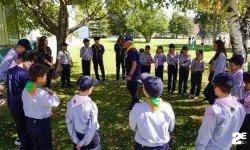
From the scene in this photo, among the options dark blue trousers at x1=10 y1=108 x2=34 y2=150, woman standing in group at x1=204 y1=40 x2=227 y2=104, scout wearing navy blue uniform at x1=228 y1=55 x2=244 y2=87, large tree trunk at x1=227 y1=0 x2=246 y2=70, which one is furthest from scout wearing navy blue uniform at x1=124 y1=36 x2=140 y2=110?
dark blue trousers at x1=10 y1=108 x2=34 y2=150

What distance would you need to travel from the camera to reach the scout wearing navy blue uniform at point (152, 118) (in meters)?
2.65

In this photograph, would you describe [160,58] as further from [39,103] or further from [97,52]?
[39,103]

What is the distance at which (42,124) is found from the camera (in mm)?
3410

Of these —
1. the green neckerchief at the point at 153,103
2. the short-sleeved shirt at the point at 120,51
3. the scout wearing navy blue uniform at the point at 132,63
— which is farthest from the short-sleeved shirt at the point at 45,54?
the green neckerchief at the point at 153,103

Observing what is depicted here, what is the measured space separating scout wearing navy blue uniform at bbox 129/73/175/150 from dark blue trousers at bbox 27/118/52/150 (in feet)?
4.68

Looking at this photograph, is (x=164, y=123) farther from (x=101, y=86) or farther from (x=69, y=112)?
(x=101, y=86)

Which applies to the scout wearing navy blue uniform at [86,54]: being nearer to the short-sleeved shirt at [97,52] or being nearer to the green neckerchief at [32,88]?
the short-sleeved shirt at [97,52]

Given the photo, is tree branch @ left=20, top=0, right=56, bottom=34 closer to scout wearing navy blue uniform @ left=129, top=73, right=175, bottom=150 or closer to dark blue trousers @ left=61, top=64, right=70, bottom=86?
dark blue trousers @ left=61, top=64, right=70, bottom=86

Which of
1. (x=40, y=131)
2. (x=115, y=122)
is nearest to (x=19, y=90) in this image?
(x=40, y=131)

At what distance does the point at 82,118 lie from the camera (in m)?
3.05

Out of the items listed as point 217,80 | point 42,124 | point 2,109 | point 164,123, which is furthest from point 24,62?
point 2,109

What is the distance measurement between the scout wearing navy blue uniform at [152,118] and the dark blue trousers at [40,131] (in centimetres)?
143

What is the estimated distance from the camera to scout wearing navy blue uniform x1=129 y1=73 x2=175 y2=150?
104 inches

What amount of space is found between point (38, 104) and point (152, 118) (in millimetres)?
1668
